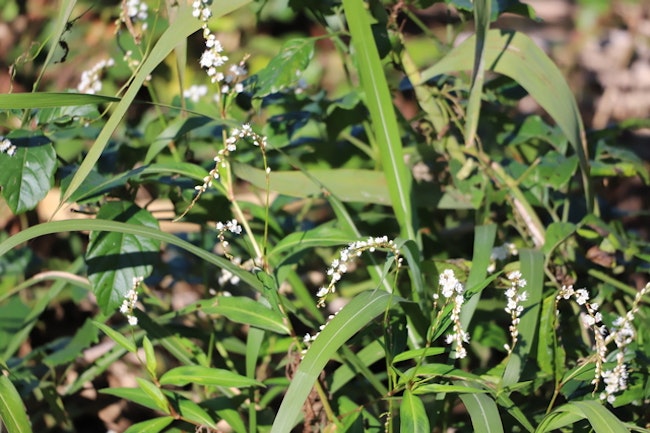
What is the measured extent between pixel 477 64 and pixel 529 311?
37 cm

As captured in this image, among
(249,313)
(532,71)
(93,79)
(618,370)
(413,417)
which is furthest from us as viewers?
(93,79)

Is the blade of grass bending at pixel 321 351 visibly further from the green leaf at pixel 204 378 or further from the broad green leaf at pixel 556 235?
the broad green leaf at pixel 556 235

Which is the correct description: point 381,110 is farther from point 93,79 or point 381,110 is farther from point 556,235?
point 93,79

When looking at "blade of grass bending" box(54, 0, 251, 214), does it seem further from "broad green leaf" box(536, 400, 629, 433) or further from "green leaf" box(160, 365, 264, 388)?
"broad green leaf" box(536, 400, 629, 433)

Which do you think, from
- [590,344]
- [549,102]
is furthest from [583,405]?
[549,102]

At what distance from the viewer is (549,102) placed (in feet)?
4.01

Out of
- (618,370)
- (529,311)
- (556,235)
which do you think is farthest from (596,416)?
(556,235)

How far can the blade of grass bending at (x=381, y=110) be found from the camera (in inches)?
45.5

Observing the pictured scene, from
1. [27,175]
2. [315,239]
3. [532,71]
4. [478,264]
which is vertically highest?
[27,175]

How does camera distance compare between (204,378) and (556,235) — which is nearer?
(204,378)

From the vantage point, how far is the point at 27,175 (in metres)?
1.17

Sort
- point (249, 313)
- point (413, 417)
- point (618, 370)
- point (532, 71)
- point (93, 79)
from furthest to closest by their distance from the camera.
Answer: point (93, 79)
point (532, 71)
point (249, 313)
point (618, 370)
point (413, 417)

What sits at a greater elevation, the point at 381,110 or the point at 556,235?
the point at 381,110

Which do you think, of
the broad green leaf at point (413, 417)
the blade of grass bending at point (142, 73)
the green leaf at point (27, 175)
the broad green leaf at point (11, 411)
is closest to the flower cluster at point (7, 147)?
the green leaf at point (27, 175)
